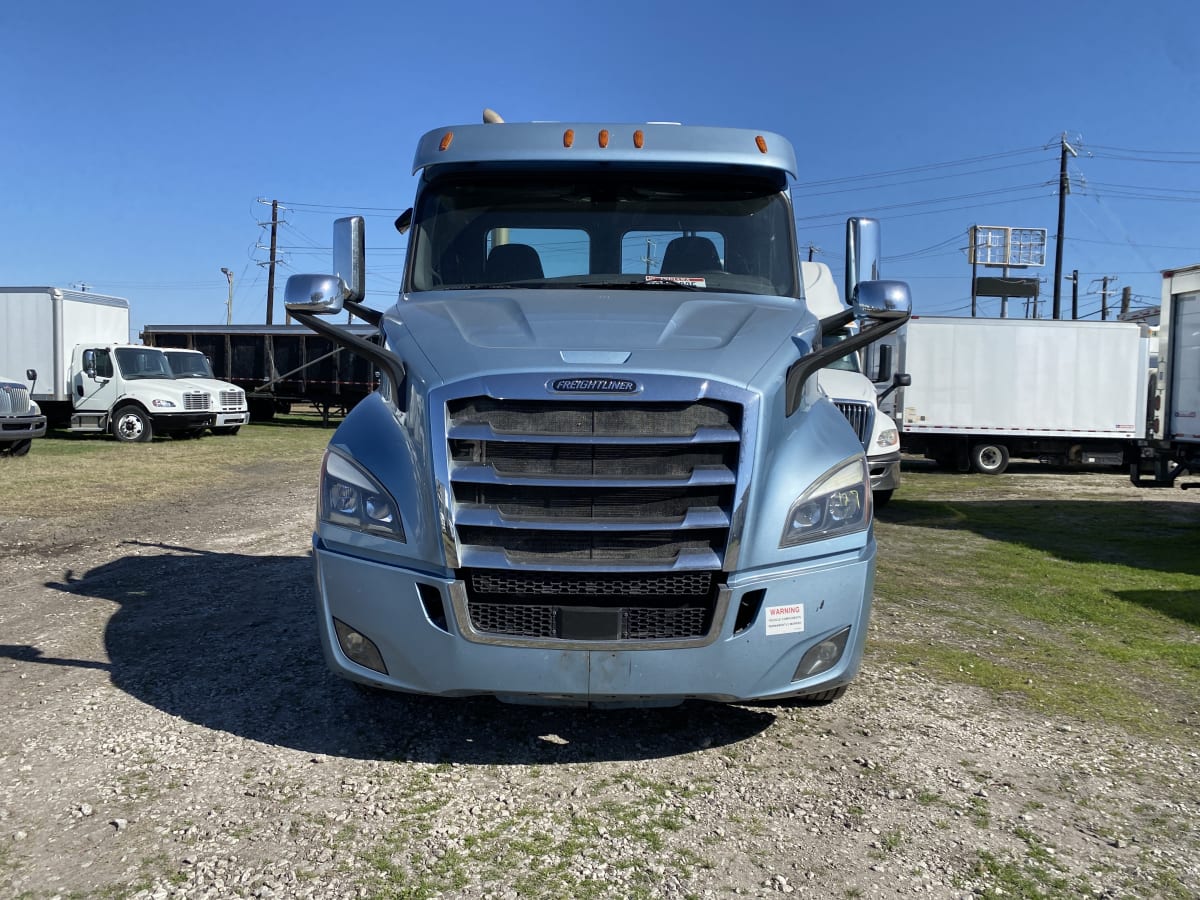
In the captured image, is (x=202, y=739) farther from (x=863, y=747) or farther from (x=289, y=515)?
(x=289, y=515)

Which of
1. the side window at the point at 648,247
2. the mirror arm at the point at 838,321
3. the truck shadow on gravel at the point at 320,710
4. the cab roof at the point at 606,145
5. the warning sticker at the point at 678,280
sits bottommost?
the truck shadow on gravel at the point at 320,710

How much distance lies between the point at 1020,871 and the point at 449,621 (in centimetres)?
203

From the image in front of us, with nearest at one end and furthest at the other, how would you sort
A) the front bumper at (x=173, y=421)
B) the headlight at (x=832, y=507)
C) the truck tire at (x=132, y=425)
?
1. the headlight at (x=832, y=507)
2. the truck tire at (x=132, y=425)
3. the front bumper at (x=173, y=421)

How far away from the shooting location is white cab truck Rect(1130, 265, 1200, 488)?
11.7 meters

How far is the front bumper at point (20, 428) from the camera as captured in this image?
16.7 m

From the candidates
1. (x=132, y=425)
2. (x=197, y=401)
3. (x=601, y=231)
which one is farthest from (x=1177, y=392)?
(x=132, y=425)

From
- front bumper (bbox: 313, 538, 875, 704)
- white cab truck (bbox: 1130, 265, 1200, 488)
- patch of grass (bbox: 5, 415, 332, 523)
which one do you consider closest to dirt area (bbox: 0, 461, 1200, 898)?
front bumper (bbox: 313, 538, 875, 704)

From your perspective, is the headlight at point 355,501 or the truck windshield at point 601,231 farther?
the truck windshield at point 601,231

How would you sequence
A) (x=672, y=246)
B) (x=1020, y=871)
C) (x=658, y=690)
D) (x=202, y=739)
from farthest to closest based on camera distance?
(x=672, y=246), (x=202, y=739), (x=658, y=690), (x=1020, y=871)

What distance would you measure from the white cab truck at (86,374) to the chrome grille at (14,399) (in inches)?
194

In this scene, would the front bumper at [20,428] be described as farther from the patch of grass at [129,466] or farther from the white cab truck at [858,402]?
the white cab truck at [858,402]

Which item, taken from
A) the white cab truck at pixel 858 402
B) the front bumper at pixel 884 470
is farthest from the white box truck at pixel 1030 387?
the white cab truck at pixel 858 402

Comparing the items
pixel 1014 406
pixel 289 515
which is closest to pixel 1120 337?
pixel 1014 406

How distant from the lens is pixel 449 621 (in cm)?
343
